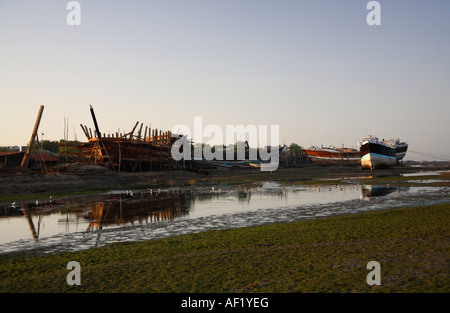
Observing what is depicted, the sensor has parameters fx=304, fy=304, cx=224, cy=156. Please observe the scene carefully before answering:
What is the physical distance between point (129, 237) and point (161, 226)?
276 centimetres

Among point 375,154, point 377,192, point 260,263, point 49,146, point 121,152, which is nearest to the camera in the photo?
point 260,263

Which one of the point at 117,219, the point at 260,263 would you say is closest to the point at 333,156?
the point at 117,219

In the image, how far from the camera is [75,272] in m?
8.28

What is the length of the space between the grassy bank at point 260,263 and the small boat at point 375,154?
6437 cm

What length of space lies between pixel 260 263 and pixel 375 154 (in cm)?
7329

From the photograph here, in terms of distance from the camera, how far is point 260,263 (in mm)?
8539

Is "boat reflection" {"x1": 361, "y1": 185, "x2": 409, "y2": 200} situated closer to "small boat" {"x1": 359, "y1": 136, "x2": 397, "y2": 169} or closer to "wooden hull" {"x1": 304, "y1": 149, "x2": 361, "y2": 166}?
"small boat" {"x1": 359, "y1": 136, "x2": 397, "y2": 169}

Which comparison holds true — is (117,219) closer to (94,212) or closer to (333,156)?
(94,212)

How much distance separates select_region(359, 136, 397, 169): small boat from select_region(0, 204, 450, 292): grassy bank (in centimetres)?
6437

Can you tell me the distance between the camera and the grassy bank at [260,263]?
6953 mm

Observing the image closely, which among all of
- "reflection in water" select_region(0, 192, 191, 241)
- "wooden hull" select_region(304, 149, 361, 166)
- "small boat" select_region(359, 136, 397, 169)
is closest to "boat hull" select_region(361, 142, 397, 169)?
"small boat" select_region(359, 136, 397, 169)
